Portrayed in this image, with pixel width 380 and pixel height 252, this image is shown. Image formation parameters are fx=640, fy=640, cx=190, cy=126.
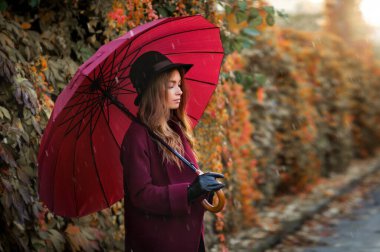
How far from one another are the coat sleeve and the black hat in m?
0.22

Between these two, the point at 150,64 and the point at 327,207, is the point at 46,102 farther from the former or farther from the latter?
the point at 327,207

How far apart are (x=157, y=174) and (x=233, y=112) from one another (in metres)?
3.09

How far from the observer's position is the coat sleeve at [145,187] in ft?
9.39

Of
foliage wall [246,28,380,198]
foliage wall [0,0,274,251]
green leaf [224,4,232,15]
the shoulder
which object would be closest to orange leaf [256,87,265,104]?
foliage wall [246,28,380,198]

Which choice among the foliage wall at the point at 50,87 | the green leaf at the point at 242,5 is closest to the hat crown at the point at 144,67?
the foliage wall at the point at 50,87

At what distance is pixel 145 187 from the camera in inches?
114

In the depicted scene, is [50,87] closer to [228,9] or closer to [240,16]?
[228,9]

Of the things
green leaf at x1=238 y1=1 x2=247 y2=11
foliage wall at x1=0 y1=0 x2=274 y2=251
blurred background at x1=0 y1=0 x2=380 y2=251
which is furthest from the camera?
green leaf at x1=238 y1=1 x2=247 y2=11

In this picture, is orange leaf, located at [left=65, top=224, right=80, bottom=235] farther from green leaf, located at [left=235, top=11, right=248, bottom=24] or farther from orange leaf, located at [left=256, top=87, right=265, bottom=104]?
orange leaf, located at [left=256, top=87, right=265, bottom=104]

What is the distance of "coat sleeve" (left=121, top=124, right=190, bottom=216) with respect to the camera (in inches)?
113

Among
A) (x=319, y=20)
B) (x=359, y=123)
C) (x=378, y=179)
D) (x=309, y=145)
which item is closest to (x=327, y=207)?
(x=309, y=145)

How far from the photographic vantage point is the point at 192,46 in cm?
339

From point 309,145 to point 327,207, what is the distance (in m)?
1.04

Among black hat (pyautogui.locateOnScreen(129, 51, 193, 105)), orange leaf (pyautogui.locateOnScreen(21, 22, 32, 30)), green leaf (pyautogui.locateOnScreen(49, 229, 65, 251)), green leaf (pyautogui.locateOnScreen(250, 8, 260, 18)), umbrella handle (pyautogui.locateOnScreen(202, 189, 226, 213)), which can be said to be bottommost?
green leaf (pyautogui.locateOnScreen(49, 229, 65, 251))
